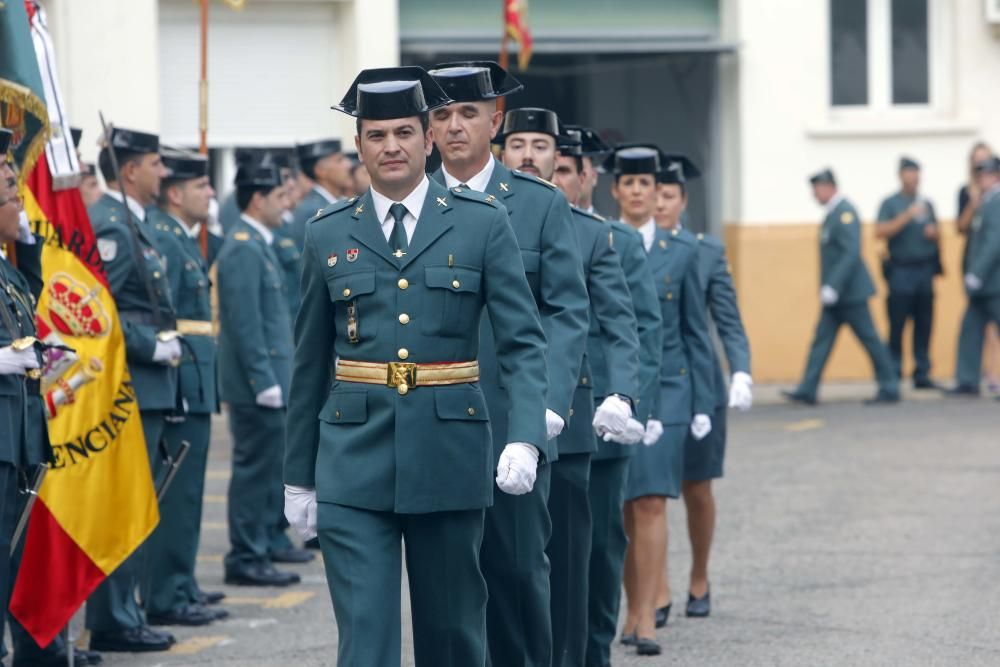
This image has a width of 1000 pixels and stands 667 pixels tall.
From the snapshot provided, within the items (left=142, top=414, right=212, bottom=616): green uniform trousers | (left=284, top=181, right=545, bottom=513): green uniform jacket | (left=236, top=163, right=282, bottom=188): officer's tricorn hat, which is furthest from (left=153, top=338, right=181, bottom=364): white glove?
(left=284, top=181, right=545, bottom=513): green uniform jacket

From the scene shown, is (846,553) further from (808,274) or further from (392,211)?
(808,274)

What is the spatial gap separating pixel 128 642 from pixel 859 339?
999 centimetres

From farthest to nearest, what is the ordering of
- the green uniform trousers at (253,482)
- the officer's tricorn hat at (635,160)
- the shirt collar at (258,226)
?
the shirt collar at (258,226), the green uniform trousers at (253,482), the officer's tricorn hat at (635,160)

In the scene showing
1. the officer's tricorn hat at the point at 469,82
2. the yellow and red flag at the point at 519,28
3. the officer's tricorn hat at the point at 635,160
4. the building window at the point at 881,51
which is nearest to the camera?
the officer's tricorn hat at the point at 469,82

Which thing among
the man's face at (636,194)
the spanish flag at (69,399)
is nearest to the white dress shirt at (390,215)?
the spanish flag at (69,399)

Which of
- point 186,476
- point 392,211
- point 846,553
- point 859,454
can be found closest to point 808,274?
point 859,454

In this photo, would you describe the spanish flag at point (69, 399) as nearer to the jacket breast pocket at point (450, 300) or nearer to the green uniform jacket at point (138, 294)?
the green uniform jacket at point (138, 294)

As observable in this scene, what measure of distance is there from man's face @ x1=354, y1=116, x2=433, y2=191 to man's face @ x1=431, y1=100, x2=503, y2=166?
92 cm

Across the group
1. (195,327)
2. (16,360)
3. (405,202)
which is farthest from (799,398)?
(405,202)

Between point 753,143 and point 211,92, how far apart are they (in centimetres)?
483

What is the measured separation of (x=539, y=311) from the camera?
6418mm

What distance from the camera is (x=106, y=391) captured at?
25.6 feet

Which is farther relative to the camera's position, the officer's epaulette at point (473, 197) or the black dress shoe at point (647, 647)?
the black dress shoe at point (647, 647)

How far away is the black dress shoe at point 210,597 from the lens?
9.03 m
